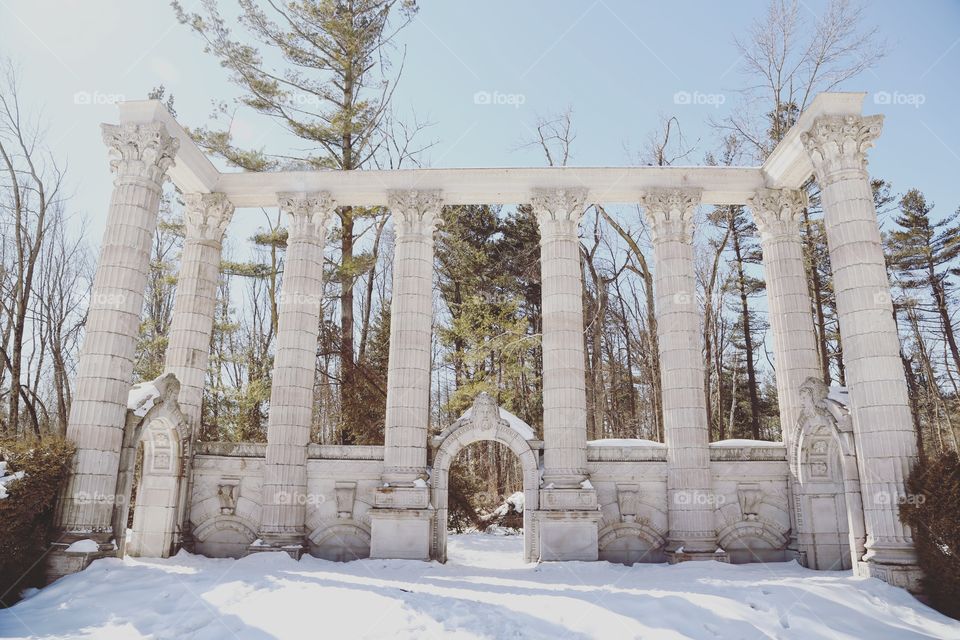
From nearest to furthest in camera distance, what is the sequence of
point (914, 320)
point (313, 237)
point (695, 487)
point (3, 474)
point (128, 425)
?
point (3, 474), point (128, 425), point (695, 487), point (313, 237), point (914, 320)

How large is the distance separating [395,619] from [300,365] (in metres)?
8.27

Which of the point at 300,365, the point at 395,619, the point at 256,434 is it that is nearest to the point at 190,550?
the point at 300,365

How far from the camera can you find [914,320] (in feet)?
93.9

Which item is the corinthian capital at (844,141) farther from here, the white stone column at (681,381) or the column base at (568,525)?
the column base at (568,525)

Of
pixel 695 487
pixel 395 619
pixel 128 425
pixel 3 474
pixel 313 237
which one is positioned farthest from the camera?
pixel 313 237

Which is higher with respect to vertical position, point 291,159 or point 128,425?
point 291,159

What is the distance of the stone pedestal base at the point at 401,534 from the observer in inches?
533

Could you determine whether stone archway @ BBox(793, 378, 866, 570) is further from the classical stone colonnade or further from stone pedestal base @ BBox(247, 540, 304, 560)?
stone pedestal base @ BBox(247, 540, 304, 560)

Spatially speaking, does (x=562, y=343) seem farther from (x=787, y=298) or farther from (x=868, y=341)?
(x=868, y=341)

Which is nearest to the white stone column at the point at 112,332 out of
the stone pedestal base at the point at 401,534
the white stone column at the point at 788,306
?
the stone pedestal base at the point at 401,534

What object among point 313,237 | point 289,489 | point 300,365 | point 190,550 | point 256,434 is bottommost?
point 190,550

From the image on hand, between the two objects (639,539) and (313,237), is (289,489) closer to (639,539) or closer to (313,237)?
(313,237)

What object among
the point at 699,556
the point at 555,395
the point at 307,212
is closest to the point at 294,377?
the point at 307,212

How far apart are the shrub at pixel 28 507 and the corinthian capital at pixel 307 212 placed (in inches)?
299
